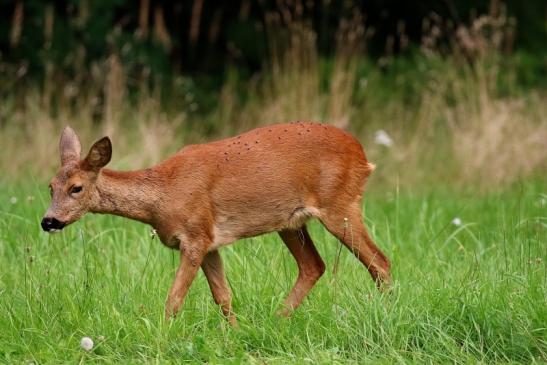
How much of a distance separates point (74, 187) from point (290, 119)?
6.43m

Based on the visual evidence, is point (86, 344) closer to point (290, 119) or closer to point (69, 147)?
point (69, 147)

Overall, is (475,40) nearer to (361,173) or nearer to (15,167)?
(15,167)

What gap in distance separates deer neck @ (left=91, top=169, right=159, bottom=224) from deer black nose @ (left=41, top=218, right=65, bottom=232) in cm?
27

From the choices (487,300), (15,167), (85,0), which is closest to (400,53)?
(85,0)

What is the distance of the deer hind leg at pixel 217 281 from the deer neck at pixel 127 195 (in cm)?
42

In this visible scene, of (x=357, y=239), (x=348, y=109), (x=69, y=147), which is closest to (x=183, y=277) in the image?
(x=69, y=147)

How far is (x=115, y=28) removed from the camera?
555 inches

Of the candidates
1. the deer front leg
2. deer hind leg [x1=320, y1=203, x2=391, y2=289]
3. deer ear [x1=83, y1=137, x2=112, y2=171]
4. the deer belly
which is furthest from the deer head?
deer hind leg [x1=320, y1=203, x2=391, y2=289]

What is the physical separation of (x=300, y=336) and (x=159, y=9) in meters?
10.2

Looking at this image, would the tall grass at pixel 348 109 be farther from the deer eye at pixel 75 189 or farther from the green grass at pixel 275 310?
the deer eye at pixel 75 189

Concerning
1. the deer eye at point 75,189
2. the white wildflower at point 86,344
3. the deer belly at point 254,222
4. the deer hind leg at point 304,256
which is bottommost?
the deer hind leg at point 304,256

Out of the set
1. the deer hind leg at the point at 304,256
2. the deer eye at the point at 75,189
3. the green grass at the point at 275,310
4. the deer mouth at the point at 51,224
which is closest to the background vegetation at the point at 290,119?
the green grass at the point at 275,310

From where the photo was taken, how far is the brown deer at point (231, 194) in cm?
596

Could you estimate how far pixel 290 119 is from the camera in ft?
39.9
